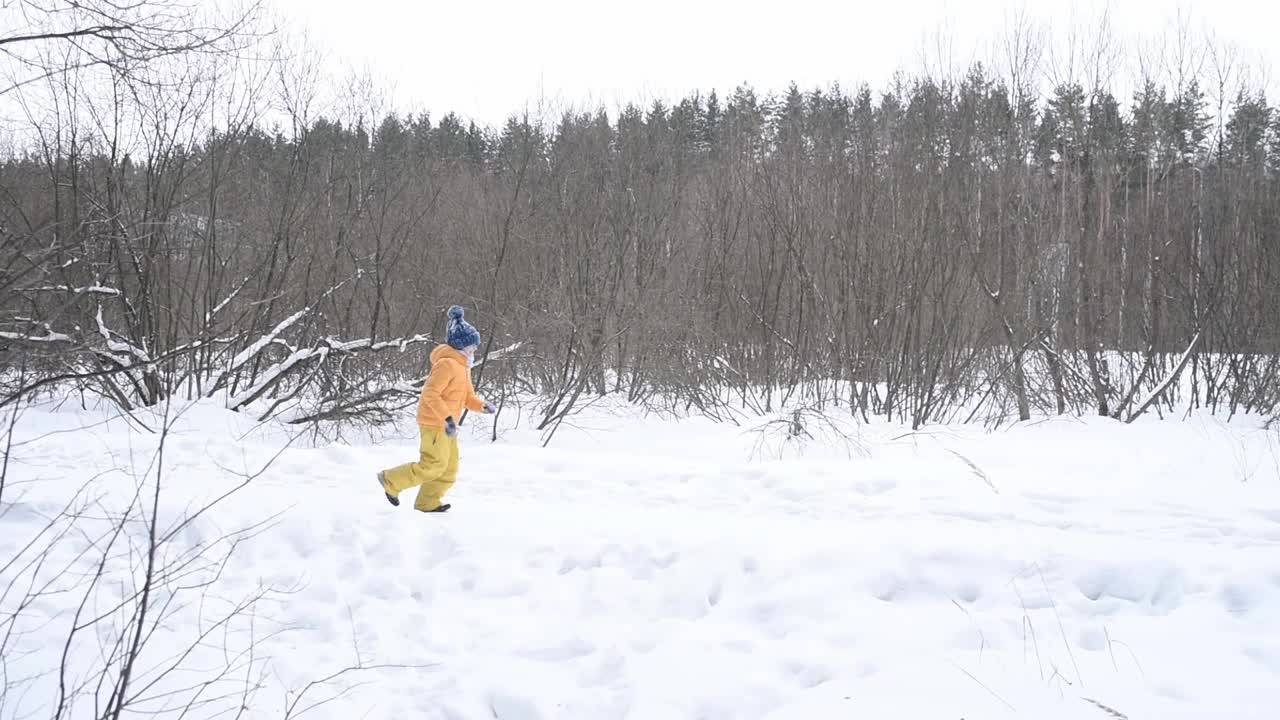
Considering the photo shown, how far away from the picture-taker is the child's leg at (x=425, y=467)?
521cm

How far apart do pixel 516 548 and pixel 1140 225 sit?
12.2 m

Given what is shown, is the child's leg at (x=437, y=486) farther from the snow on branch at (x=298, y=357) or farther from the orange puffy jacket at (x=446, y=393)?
the snow on branch at (x=298, y=357)

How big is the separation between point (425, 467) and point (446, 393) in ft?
1.89

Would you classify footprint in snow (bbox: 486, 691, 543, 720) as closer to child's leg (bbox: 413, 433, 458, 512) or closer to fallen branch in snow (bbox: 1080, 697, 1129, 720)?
child's leg (bbox: 413, 433, 458, 512)

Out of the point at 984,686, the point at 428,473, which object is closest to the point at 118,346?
the point at 428,473

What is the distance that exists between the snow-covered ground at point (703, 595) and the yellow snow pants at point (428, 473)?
0.22m

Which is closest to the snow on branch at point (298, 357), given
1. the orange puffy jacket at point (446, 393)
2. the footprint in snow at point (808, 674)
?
the orange puffy jacket at point (446, 393)

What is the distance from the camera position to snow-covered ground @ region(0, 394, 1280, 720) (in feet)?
10.5

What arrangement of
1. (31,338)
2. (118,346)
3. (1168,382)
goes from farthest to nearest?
(1168,382), (118,346), (31,338)

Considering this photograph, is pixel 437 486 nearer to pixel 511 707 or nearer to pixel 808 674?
pixel 511 707

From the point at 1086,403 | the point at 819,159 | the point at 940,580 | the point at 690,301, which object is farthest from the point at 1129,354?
the point at 940,580

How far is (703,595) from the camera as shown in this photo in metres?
4.06

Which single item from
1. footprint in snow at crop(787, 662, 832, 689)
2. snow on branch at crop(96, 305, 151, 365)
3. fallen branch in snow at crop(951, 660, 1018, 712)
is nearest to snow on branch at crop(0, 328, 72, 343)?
snow on branch at crop(96, 305, 151, 365)

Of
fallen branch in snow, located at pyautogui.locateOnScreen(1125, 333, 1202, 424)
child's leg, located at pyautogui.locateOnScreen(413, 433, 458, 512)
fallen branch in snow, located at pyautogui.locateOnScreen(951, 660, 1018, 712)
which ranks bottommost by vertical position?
fallen branch in snow, located at pyautogui.locateOnScreen(951, 660, 1018, 712)
